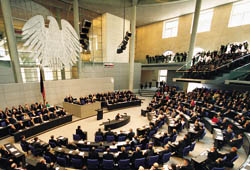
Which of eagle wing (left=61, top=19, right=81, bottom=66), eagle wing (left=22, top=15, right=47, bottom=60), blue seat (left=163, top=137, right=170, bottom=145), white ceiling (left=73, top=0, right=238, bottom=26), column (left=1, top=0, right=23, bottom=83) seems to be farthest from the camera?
white ceiling (left=73, top=0, right=238, bottom=26)

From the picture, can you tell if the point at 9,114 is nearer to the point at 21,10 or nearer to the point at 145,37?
the point at 21,10

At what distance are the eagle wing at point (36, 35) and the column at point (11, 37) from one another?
4.17m

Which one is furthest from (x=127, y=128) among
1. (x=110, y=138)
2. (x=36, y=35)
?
(x=36, y=35)

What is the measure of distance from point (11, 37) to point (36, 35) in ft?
15.6

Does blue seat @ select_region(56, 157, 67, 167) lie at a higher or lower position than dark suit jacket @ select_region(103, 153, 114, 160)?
lower

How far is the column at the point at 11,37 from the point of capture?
9773mm

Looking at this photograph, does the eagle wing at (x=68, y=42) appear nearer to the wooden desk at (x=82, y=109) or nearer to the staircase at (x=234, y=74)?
the wooden desk at (x=82, y=109)

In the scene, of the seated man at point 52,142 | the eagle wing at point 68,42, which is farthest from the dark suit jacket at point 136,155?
the eagle wing at point 68,42

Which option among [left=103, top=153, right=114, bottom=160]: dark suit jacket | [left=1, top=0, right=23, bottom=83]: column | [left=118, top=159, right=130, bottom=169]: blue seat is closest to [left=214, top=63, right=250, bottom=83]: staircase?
[left=118, top=159, right=130, bottom=169]: blue seat

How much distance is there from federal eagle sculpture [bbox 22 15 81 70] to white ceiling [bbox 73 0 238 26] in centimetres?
854

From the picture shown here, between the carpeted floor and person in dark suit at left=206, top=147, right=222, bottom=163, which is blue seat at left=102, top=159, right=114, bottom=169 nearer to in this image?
the carpeted floor

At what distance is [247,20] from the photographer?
49.1ft

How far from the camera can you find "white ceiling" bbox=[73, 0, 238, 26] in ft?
52.1

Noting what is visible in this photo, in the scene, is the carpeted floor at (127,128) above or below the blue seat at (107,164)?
below
